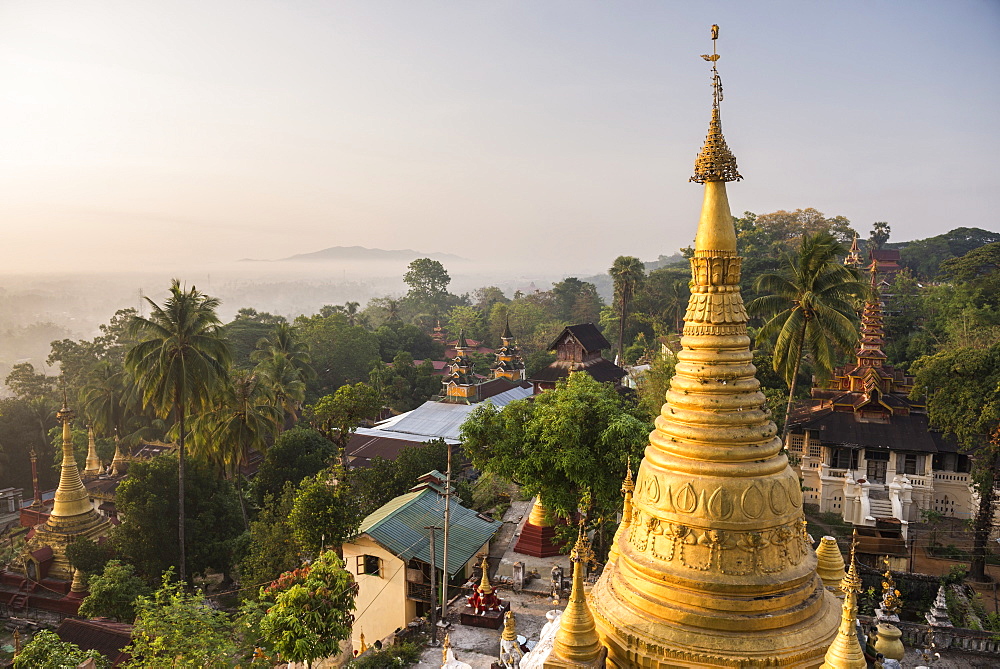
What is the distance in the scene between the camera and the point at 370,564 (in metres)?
20.8

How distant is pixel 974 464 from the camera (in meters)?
25.0

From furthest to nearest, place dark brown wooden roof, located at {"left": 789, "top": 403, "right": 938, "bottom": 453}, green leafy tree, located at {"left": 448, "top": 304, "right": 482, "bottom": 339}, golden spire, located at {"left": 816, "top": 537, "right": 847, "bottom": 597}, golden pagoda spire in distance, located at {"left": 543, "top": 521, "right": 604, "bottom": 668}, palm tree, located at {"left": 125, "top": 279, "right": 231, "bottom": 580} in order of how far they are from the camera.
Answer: green leafy tree, located at {"left": 448, "top": 304, "right": 482, "bottom": 339} → dark brown wooden roof, located at {"left": 789, "top": 403, "right": 938, "bottom": 453} → palm tree, located at {"left": 125, "top": 279, "right": 231, "bottom": 580} → golden spire, located at {"left": 816, "top": 537, "right": 847, "bottom": 597} → golden pagoda spire in distance, located at {"left": 543, "top": 521, "right": 604, "bottom": 668}

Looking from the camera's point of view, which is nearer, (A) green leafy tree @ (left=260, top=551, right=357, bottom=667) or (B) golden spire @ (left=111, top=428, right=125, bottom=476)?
(A) green leafy tree @ (left=260, top=551, right=357, bottom=667)

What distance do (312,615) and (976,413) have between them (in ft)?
75.3

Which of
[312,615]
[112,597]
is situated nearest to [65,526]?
[112,597]

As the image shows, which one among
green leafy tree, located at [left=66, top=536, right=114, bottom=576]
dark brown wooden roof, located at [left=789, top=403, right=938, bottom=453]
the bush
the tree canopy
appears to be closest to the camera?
the bush

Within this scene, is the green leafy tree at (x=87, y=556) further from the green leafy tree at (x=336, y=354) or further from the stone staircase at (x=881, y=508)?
the green leafy tree at (x=336, y=354)

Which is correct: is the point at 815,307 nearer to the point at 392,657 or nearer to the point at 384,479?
the point at 392,657

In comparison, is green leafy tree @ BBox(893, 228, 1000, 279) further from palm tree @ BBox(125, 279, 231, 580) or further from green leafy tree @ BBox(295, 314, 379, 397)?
palm tree @ BBox(125, 279, 231, 580)

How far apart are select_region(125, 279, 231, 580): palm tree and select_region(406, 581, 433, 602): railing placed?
9128 millimetres

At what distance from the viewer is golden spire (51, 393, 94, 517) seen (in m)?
26.6

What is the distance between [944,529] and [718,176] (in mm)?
24299

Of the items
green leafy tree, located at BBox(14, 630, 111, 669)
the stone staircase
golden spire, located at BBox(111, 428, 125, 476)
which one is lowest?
golden spire, located at BBox(111, 428, 125, 476)

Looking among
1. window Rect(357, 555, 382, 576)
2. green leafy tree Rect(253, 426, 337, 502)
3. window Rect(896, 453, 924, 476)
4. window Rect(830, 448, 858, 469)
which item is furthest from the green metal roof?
window Rect(896, 453, 924, 476)
